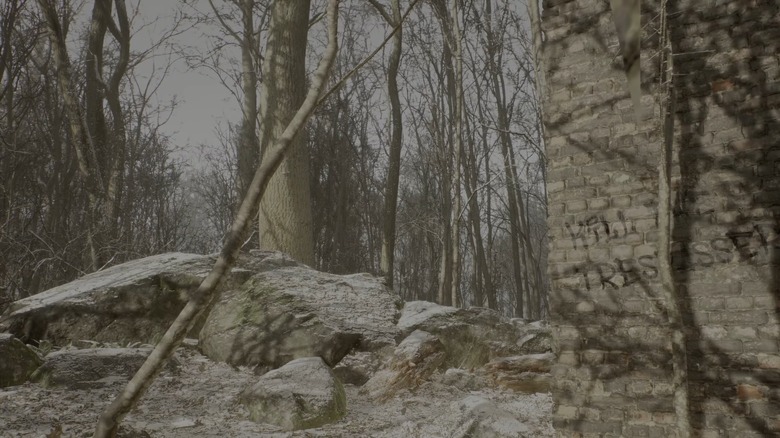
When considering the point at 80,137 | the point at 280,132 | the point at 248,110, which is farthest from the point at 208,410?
the point at 248,110

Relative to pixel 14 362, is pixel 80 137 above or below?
above

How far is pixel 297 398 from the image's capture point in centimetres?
437

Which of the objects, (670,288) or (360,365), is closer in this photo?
(670,288)

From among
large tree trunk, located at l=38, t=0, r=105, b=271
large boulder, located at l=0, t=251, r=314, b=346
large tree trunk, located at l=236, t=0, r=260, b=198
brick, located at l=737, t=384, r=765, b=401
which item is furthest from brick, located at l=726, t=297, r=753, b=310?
large tree trunk, located at l=236, t=0, r=260, b=198

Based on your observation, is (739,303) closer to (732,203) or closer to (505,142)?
(732,203)

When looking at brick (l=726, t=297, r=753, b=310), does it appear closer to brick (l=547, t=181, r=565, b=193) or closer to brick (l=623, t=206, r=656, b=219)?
brick (l=623, t=206, r=656, b=219)

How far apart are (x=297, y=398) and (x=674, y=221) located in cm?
289

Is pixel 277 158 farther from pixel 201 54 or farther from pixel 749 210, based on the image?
pixel 201 54

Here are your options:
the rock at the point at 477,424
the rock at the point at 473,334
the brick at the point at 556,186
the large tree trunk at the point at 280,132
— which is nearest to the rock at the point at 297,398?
the rock at the point at 477,424

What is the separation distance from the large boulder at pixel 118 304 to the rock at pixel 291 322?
323 mm

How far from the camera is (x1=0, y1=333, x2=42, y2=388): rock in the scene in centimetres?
477

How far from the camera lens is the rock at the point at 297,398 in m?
4.29

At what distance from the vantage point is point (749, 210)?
3.17m

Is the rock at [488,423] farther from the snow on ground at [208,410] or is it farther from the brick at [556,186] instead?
the brick at [556,186]
